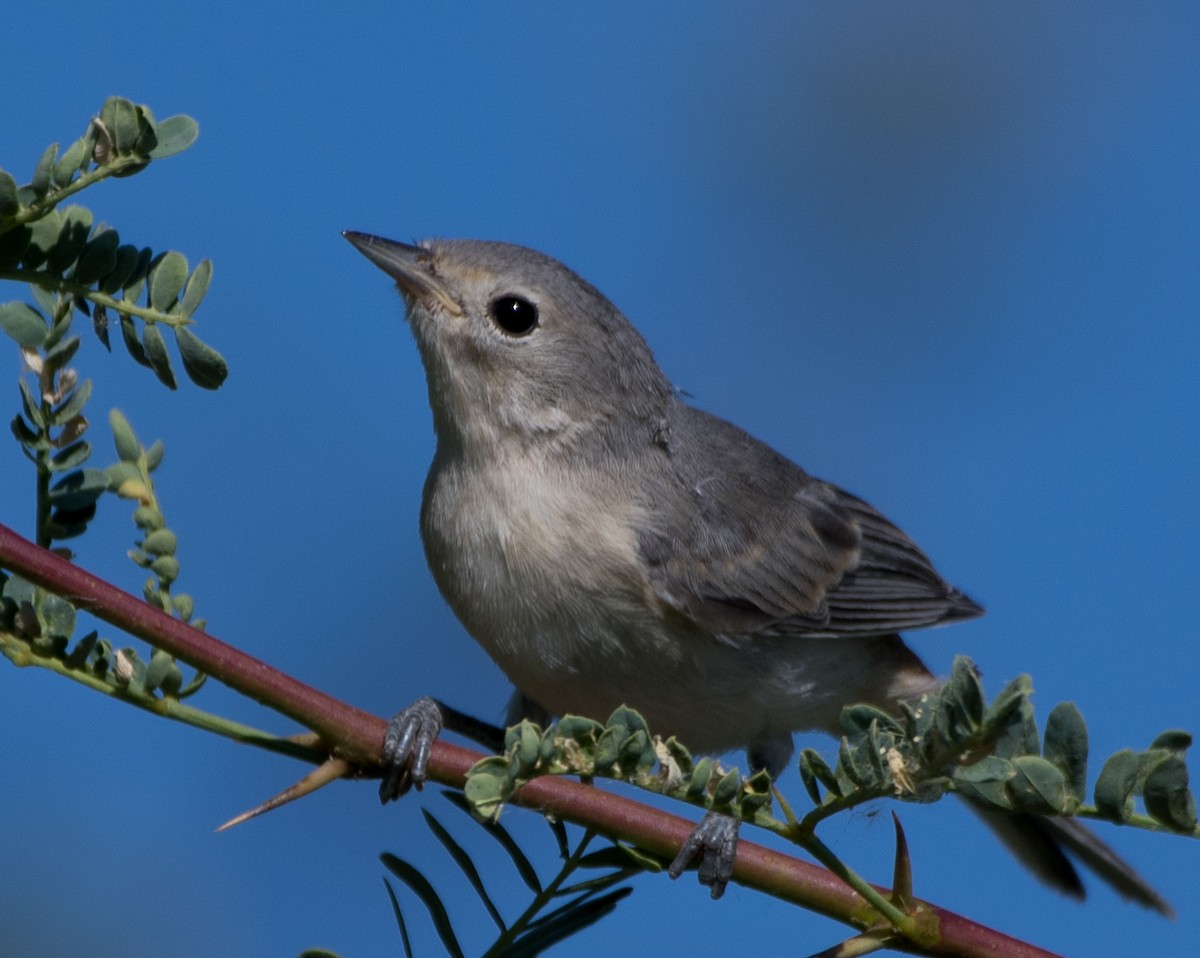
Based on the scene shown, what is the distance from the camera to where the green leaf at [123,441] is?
201 cm

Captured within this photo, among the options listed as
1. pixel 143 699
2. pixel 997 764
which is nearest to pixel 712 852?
pixel 997 764

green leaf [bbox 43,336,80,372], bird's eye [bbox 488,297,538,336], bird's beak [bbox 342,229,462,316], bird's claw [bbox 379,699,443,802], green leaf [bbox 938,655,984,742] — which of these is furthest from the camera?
bird's eye [bbox 488,297,538,336]

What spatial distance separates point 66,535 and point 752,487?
2.46m

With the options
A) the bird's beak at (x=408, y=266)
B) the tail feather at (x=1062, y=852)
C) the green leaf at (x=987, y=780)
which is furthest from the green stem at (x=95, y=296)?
the tail feather at (x=1062, y=852)

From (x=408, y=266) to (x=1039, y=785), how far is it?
92.4 inches

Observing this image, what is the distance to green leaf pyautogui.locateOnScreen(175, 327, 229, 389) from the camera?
1709mm

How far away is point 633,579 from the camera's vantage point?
337 cm

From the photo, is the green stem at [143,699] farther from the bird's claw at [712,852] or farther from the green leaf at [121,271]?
the bird's claw at [712,852]

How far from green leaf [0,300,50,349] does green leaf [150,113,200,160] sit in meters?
0.29

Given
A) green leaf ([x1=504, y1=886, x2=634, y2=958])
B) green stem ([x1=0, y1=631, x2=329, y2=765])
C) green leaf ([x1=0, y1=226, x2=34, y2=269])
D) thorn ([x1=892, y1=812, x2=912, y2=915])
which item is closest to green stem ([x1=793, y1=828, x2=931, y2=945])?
thorn ([x1=892, y1=812, x2=912, y2=915])

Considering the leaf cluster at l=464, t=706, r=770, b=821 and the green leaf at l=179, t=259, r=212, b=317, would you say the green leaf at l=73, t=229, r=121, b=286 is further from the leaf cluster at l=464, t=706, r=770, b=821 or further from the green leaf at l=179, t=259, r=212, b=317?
the leaf cluster at l=464, t=706, r=770, b=821

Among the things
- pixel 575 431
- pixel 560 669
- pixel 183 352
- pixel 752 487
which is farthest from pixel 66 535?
pixel 752 487

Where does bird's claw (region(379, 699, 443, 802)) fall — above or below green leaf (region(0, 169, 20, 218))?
below

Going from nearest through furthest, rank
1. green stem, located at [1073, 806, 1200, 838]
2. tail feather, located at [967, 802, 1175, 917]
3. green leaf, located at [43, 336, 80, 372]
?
green stem, located at [1073, 806, 1200, 838] → green leaf, located at [43, 336, 80, 372] → tail feather, located at [967, 802, 1175, 917]
